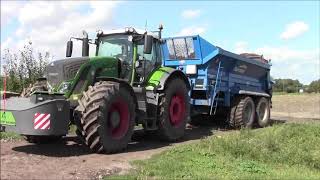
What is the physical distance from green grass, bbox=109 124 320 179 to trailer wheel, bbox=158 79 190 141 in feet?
4.19

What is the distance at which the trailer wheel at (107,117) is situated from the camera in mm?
9500

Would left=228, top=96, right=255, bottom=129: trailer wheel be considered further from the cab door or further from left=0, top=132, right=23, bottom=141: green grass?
left=0, top=132, right=23, bottom=141: green grass

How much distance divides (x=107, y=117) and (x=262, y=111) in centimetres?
947

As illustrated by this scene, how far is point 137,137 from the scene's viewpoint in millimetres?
12906

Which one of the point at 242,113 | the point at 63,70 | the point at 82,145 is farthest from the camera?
the point at 242,113

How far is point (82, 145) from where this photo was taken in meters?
10.7

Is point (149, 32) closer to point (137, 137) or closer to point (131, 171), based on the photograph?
point (137, 137)

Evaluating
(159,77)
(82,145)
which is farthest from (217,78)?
(82,145)

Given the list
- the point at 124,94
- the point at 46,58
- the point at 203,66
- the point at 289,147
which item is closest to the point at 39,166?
the point at 124,94

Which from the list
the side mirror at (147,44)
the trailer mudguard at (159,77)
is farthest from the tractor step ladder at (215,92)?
the side mirror at (147,44)

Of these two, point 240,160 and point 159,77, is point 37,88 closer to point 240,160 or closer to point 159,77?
point 159,77

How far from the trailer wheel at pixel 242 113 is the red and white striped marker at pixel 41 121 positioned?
7992 mm

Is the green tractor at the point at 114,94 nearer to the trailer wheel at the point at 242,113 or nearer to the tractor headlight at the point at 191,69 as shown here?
the tractor headlight at the point at 191,69

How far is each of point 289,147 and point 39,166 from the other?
6173 millimetres
